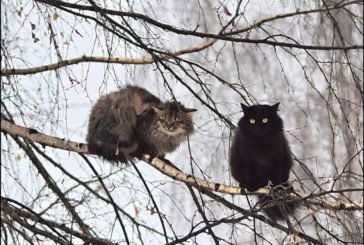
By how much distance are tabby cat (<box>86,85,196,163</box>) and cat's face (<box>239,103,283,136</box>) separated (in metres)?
0.48

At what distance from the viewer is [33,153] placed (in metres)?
4.15

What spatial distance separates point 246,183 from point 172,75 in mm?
1275

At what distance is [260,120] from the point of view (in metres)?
4.39

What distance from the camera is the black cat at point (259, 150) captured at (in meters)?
4.31

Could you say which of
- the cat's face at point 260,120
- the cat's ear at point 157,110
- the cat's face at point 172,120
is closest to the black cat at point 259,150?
the cat's face at point 260,120

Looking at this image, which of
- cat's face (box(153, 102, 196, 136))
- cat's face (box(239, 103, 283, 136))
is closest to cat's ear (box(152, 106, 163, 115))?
cat's face (box(153, 102, 196, 136))

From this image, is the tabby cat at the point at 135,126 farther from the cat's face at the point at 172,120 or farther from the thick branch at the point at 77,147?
the thick branch at the point at 77,147

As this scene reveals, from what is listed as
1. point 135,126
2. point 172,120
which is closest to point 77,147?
point 135,126

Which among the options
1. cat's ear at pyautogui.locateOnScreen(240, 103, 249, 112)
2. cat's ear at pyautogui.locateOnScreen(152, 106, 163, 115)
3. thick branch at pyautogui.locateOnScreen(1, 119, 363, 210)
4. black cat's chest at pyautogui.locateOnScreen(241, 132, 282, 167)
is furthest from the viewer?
cat's ear at pyautogui.locateOnScreen(152, 106, 163, 115)

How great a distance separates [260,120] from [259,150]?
210 mm

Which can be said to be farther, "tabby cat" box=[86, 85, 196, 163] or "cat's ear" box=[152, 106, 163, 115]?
"cat's ear" box=[152, 106, 163, 115]

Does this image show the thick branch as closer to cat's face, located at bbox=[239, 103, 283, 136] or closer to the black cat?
the black cat

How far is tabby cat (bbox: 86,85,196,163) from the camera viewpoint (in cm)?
437

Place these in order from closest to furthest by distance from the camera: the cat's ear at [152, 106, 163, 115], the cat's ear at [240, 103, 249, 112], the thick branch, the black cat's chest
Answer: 1. the thick branch
2. the cat's ear at [240, 103, 249, 112]
3. the black cat's chest
4. the cat's ear at [152, 106, 163, 115]
